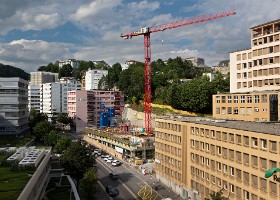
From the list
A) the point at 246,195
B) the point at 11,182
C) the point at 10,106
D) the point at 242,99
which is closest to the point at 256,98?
the point at 242,99

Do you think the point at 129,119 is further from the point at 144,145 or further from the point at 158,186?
the point at 158,186

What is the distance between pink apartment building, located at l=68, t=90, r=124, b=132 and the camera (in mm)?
153000

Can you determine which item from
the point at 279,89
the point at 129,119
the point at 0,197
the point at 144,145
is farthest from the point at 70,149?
the point at 129,119

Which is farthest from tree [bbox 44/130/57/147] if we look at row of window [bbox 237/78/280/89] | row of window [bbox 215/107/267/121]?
row of window [bbox 237/78/280/89]

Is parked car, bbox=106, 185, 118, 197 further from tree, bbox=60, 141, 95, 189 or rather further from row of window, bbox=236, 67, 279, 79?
row of window, bbox=236, 67, 279, 79

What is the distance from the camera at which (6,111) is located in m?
93.9

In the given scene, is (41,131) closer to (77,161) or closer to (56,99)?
(77,161)

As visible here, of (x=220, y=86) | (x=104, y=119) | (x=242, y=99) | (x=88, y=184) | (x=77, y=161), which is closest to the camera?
(x=88, y=184)

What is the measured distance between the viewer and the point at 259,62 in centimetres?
7406

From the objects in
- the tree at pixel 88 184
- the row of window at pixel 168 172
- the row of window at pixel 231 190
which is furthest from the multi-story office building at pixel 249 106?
the tree at pixel 88 184

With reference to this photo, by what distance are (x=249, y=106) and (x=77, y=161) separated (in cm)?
3682

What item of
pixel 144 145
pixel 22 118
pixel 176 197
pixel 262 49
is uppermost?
pixel 262 49

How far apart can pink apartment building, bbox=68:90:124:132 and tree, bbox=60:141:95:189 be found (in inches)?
3739

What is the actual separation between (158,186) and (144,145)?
976 inches
